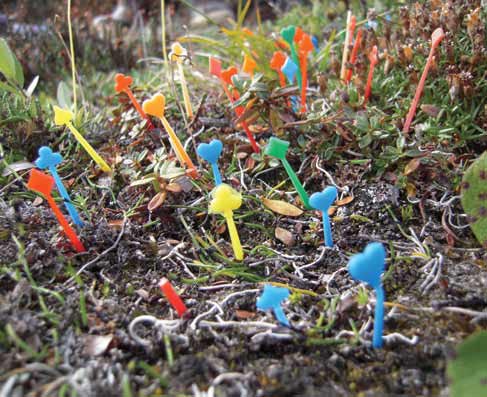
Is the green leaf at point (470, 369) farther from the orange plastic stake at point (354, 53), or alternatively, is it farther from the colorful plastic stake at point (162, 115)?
the orange plastic stake at point (354, 53)

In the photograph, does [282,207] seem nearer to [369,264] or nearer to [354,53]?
[369,264]

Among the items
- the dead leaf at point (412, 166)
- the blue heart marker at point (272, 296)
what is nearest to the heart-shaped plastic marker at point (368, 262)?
the blue heart marker at point (272, 296)

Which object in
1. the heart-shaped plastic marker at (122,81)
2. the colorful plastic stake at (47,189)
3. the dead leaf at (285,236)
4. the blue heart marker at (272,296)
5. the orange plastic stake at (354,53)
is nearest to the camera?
the blue heart marker at (272,296)

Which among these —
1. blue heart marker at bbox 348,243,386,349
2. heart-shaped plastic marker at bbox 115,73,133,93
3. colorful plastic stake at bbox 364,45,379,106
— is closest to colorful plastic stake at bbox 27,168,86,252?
heart-shaped plastic marker at bbox 115,73,133,93

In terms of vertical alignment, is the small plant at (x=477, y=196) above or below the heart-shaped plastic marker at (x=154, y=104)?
below

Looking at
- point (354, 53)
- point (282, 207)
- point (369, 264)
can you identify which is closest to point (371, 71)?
point (354, 53)

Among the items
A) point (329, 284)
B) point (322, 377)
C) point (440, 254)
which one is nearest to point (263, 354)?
point (322, 377)

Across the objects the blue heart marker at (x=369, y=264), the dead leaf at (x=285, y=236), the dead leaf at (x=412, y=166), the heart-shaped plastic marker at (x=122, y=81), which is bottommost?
the dead leaf at (x=285, y=236)

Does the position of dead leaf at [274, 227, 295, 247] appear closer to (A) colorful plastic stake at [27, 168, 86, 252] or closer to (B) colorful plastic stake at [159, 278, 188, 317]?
(B) colorful plastic stake at [159, 278, 188, 317]
